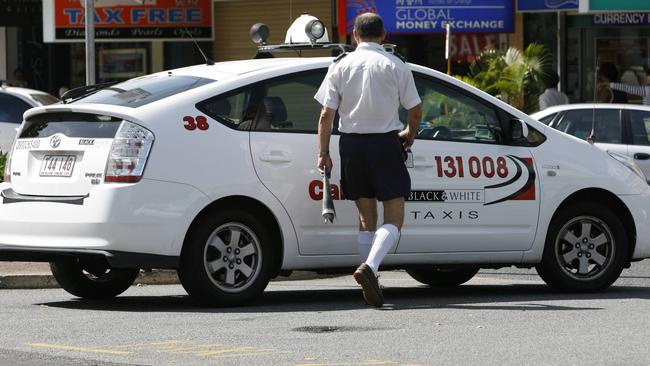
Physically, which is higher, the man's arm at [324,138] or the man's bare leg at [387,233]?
the man's arm at [324,138]

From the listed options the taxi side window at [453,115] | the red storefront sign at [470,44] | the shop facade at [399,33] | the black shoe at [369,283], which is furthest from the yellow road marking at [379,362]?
the red storefront sign at [470,44]

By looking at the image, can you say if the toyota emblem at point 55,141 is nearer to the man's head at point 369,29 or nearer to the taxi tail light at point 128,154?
the taxi tail light at point 128,154

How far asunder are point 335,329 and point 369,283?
851 millimetres

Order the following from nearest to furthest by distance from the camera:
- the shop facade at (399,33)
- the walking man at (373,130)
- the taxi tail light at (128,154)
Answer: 1. the taxi tail light at (128,154)
2. the walking man at (373,130)
3. the shop facade at (399,33)

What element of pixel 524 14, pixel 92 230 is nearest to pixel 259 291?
pixel 92 230

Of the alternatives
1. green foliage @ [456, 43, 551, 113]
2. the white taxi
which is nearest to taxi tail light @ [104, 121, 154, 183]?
the white taxi

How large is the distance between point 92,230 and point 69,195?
12.6 inches

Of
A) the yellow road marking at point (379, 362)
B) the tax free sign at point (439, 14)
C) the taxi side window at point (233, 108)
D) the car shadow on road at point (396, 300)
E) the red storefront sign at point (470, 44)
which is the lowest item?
the car shadow on road at point (396, 300)

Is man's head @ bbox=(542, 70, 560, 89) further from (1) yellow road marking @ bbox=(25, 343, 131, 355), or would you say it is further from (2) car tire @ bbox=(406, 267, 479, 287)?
(1) yellow road marking @ bbox=(25, 343, 131, 355)

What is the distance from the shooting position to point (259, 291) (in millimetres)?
9406

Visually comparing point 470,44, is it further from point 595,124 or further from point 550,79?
point 595,124

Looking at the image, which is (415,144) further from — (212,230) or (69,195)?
(69,195)

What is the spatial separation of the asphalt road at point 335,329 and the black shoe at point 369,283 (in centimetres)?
9

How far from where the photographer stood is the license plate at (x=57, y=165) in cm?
923
